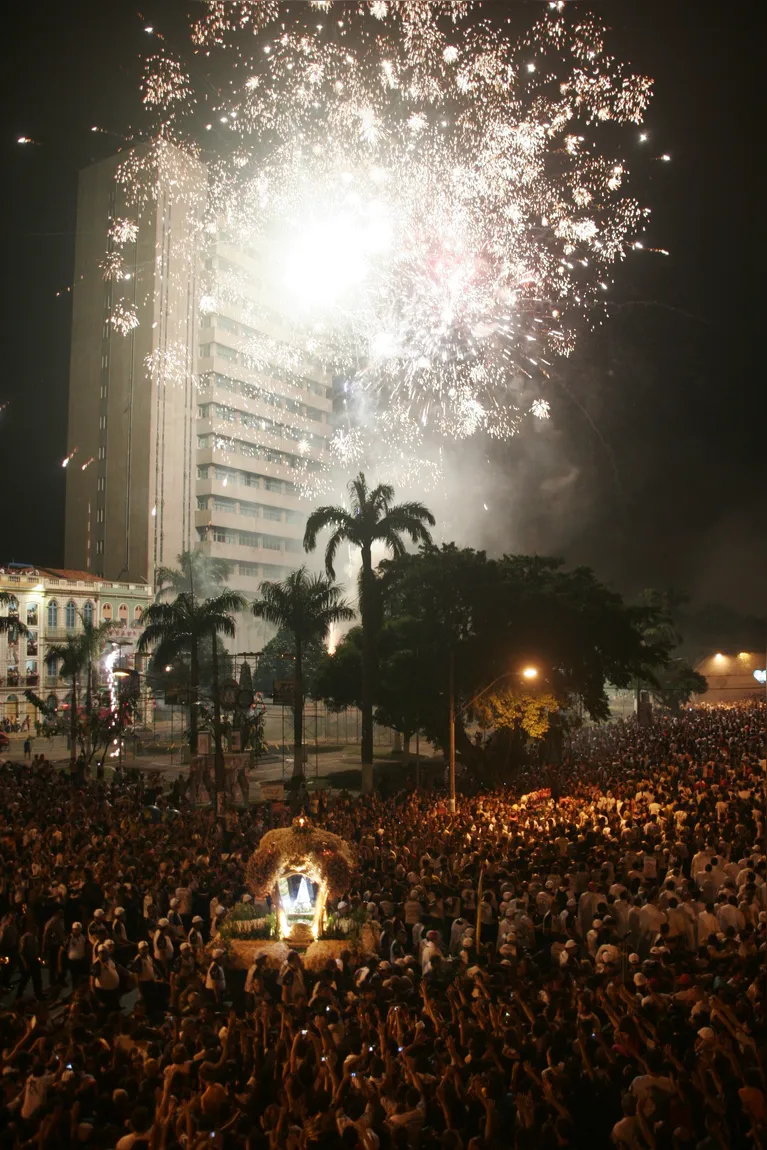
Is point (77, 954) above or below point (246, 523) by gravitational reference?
below

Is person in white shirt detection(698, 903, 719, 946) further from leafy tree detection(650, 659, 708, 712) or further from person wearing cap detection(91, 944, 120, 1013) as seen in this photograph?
leafy tree detection(650, 659, 708, 712)

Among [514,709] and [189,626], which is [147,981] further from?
[189,626]

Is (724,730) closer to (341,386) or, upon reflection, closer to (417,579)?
(417,579)

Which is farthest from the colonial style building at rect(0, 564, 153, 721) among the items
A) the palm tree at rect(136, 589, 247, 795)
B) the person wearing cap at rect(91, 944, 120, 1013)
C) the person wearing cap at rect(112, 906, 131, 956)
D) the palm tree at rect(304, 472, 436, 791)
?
the person wearing cap at rect(91, 944, 120, 1013)

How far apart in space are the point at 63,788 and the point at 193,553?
51239 millimetres

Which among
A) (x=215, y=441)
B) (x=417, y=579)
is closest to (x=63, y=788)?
(x=417, y=579)

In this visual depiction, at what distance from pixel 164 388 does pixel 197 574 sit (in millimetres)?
15644

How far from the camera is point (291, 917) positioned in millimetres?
12727

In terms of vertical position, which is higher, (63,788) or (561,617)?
(561,617)

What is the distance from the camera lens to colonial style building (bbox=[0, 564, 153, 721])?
56.2 meters

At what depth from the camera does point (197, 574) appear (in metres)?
74.0

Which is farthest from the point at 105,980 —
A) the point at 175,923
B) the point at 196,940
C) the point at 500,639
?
the point at 500,639

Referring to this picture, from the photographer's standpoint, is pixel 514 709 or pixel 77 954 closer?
pixel 77 954

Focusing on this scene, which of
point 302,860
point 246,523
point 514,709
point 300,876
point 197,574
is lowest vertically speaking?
point 300,876
